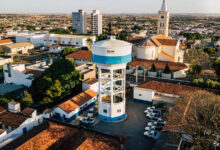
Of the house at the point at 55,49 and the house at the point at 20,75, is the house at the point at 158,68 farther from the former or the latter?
the house at the point at 55,49

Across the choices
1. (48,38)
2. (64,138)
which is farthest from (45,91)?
(48,38)

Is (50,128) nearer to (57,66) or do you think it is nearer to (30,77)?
(57,66)

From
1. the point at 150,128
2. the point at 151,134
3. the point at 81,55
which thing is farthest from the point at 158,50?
the point at 151,134

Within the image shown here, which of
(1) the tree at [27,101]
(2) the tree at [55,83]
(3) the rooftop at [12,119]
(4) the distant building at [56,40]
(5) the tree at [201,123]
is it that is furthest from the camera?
(4) the distant building at [56,40]

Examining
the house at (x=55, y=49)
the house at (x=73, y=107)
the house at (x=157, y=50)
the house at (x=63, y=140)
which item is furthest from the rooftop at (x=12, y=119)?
the house at (x=55, y=49)

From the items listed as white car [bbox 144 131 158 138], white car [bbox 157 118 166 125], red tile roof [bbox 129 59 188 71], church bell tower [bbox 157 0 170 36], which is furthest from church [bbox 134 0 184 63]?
white car [bbox 144 131 158 138]

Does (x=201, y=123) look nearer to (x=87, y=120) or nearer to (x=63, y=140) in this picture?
(x=63, y=140)

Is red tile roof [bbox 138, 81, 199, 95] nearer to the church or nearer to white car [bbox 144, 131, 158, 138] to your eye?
white car [bbox 144, 131, 158, 138]
